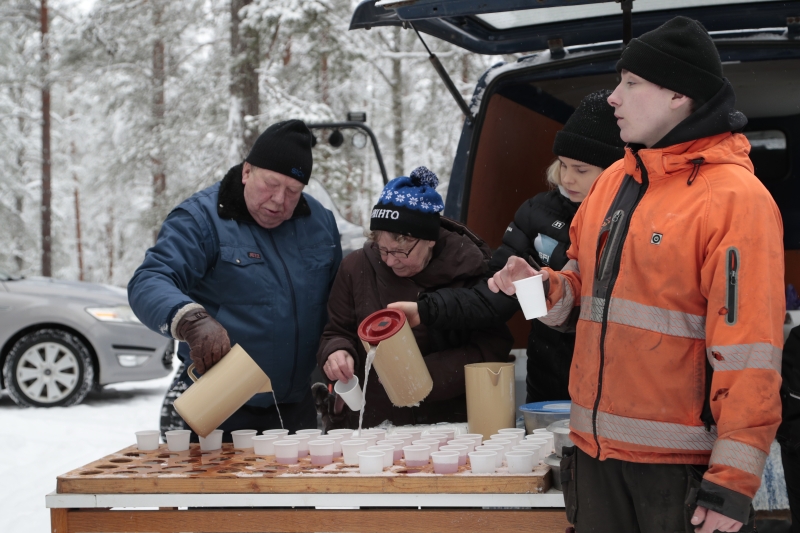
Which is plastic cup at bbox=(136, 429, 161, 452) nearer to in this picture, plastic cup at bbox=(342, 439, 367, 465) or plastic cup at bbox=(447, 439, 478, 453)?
plastic cup at bbox=(342, 439, 367, 465)

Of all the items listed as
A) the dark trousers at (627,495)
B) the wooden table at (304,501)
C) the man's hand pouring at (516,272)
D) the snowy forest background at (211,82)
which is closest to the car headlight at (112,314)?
the snowy forest background at (211,82)

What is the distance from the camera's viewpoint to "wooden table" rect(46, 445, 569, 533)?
7.30 ft

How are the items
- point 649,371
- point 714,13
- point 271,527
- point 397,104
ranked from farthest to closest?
point 397,104, point 714,13, point 271,527, point 649,371

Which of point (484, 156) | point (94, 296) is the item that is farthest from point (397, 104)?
point (484, 156)

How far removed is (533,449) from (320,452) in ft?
2.03

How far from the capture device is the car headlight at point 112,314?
25.9ft

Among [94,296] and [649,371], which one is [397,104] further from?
[649,371]

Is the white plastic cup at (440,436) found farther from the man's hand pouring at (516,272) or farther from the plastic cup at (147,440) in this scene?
the plastic cup at (147,440)

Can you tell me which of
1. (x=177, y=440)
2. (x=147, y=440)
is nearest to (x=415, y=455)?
(x=177, y=440)

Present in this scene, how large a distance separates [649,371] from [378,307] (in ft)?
4.77

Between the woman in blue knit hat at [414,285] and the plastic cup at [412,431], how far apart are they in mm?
190

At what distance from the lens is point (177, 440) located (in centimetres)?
277

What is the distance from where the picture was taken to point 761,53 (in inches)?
137

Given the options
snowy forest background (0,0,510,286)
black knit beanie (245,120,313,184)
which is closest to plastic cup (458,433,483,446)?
black knit beanie (245,120,313,184)
